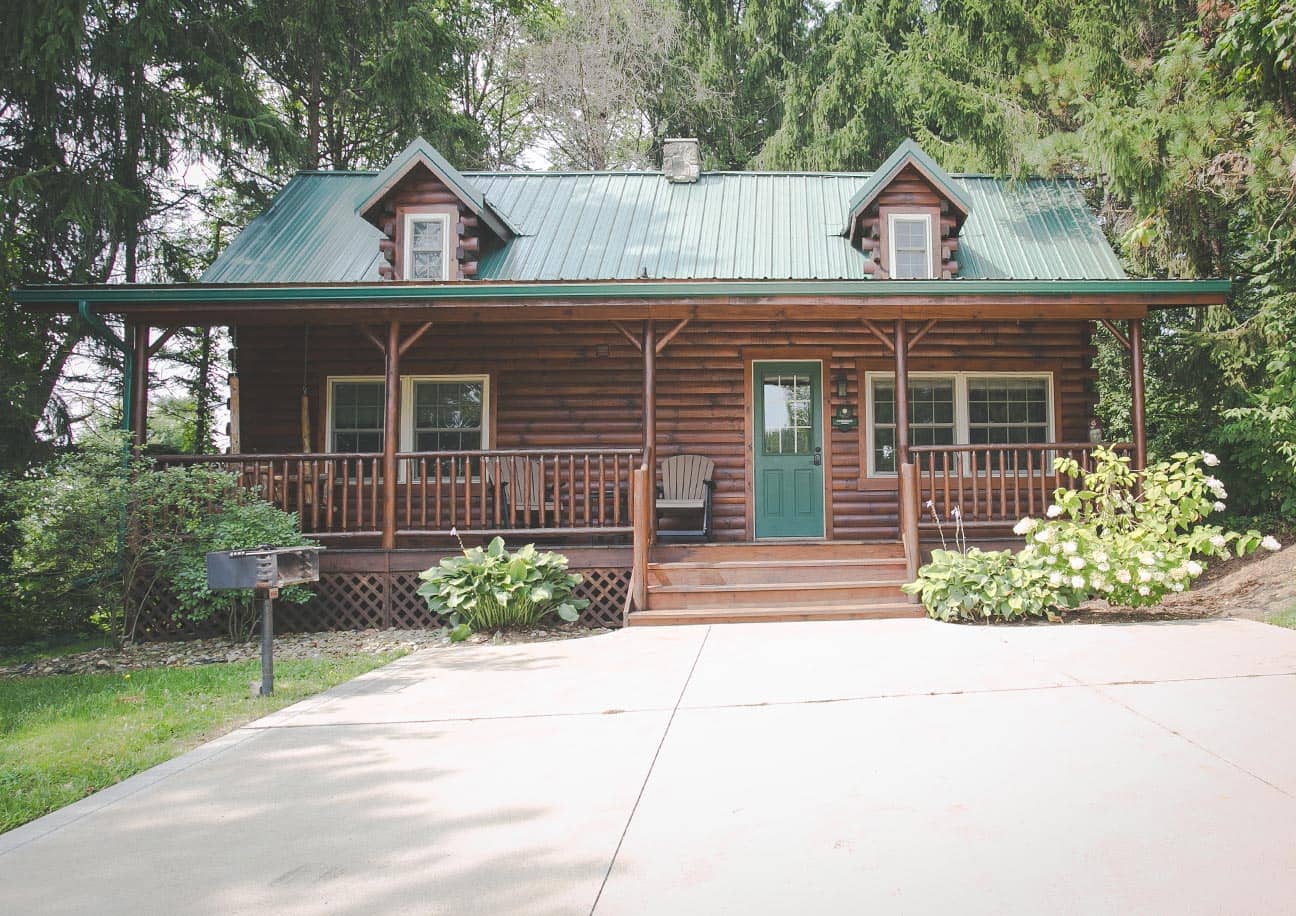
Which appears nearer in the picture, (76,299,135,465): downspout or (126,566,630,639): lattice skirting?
(76,299,135,465): downspout

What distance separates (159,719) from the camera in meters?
4.91

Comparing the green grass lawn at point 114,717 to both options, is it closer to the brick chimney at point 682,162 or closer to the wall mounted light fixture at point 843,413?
the wall mounted light fixture at point 843,413

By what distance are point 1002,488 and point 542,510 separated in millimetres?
4807

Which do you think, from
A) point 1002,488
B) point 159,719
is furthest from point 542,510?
point 1002,488

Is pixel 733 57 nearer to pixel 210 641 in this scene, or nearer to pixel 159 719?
pixel 210 641

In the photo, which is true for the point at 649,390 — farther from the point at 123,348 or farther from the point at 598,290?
the point at 123,348

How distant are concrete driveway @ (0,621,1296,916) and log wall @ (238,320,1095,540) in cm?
533

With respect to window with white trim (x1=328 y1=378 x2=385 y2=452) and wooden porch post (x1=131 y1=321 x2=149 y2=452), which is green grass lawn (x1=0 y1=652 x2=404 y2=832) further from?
window with white trim (x1=328 y1=378 x2=385 y2=452)

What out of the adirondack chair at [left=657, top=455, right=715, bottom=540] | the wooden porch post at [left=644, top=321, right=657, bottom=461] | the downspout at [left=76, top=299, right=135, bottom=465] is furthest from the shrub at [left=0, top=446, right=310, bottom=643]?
the adirondack chair at [left=657, top=455, right=715, bottom=540]

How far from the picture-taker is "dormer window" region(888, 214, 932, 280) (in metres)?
10.7

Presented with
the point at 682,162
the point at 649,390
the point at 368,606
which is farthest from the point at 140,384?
the point at 682,162

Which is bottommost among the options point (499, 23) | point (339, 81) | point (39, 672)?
point (39, 672)

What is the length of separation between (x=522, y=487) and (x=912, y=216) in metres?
6.03

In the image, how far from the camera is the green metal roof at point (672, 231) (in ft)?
35.3
